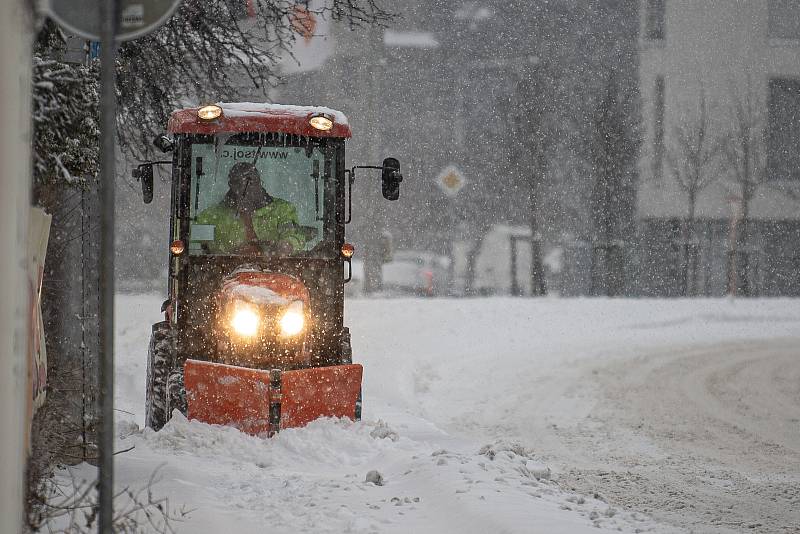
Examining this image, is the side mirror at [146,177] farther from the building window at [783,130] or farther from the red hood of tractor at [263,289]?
the building window at [783,130]

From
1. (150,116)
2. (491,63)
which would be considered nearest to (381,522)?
(150,116)

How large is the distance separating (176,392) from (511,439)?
348 centimetres

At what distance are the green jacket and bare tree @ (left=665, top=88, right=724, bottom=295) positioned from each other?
25.4 m

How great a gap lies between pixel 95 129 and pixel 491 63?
3156cm

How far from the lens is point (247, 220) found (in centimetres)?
839

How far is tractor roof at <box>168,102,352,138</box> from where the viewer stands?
8.22m

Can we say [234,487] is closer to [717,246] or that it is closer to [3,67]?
[3,67]

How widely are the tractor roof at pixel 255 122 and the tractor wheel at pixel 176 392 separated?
1.91 m

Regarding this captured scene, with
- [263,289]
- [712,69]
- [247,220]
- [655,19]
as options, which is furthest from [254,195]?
[655,19]

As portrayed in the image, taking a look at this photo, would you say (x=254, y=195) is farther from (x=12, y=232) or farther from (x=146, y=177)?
(x=12, y=232)

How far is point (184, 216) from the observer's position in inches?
328

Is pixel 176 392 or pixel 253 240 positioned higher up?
pixel 253 240

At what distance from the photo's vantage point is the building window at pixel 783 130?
3317 cm

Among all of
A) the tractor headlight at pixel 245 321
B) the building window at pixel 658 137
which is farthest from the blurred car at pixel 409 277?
the tractor headlight at pixel 245 321
